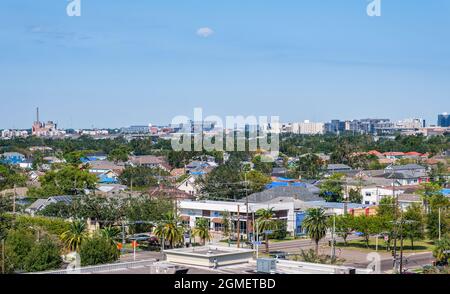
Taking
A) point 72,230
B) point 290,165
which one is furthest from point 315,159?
point 72,230

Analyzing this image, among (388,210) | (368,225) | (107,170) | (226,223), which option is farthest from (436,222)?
(107,170)

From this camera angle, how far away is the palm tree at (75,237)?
39.7 feet

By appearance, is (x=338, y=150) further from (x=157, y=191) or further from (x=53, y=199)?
(x=53, y=199)

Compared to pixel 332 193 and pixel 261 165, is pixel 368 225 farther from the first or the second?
pixel 261 165

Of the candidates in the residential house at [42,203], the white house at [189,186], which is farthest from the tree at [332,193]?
the residential house at [42,203]

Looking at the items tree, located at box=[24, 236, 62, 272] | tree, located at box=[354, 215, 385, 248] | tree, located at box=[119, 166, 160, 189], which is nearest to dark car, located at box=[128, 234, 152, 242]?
tree, located at box=[24, 236, 62, 272]

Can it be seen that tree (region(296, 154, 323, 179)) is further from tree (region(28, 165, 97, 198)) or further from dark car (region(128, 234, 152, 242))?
dark car (region(128, 234, 152, 242))

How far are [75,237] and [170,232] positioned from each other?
6.25ft

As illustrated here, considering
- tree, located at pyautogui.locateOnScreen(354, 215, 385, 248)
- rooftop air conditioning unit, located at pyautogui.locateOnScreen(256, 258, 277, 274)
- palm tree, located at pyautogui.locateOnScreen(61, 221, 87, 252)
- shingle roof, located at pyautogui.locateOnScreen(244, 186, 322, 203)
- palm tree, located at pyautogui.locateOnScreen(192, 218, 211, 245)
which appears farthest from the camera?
shingle roof, located at pyautogui.locateOnScreen(244, 186, 322, 203)

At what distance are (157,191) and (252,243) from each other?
6596 mm

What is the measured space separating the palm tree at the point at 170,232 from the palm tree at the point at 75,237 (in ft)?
4.83

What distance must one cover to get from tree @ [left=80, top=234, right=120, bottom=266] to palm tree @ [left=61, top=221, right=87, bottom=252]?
2.60 ft

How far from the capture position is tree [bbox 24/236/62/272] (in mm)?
10664

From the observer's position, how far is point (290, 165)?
33.8m
